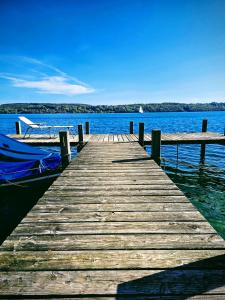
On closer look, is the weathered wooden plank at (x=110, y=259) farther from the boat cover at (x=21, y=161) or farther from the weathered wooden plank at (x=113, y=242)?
the boat cover at (x=21, y=161)

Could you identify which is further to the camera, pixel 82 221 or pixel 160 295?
pixel 82 221

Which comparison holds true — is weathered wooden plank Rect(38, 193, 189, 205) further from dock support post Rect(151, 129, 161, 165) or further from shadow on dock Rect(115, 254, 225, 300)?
dock support post Rect(151, 129, 161, 165)

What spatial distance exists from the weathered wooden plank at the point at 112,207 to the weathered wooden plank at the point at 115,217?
13 cm

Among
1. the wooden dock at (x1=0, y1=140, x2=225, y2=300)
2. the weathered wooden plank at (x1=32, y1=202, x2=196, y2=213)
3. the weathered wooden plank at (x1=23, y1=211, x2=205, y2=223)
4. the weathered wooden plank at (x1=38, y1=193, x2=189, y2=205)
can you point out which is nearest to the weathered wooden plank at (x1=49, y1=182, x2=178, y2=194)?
the wooden dock at (x1=0, y1=140, x2=225, y2=300)

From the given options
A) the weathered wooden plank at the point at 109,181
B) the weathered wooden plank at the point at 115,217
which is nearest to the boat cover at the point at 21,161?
the weathered wooden plank at the point at 109,181

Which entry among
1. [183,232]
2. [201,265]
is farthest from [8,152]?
[201,265]

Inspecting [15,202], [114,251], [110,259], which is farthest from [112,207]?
[15,202]

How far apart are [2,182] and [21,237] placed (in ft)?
15.6

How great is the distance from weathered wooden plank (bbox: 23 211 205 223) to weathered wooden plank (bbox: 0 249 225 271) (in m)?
0.84

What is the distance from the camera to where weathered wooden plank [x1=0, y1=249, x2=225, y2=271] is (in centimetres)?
243

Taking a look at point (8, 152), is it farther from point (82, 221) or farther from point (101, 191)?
point (82, 221)

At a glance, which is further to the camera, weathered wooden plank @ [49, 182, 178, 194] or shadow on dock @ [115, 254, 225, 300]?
weathered wooden plank @ [49, 182, 178, 194]

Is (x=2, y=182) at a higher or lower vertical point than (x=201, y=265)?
lower

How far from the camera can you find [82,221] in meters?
3.50
